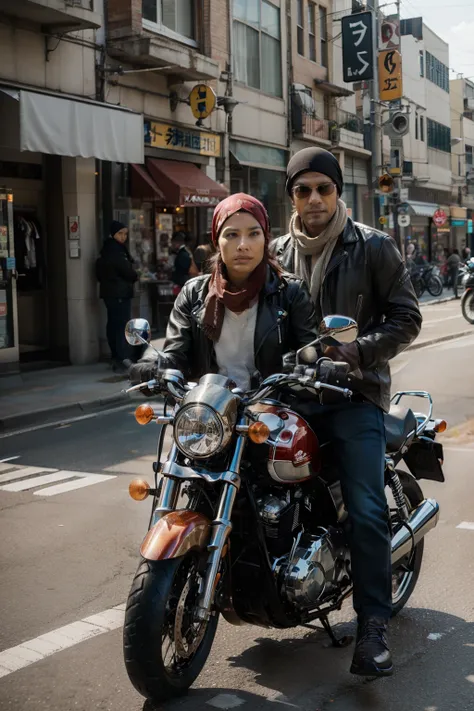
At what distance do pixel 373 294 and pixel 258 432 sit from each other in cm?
111

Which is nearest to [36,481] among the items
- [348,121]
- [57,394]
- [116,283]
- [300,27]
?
[57,394]

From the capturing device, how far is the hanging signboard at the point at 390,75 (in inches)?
1025

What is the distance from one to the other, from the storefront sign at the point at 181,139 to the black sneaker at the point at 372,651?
14712mm

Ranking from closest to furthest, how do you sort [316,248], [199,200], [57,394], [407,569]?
[316,248] < [407,569] < [57,394] < [199,200]

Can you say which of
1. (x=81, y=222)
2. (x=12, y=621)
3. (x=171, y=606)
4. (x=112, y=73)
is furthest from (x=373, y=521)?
(x=112, y=73)

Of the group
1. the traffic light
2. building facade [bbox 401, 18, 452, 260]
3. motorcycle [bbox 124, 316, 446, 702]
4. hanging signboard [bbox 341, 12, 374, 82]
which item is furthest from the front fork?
building facade [bbox 401, 18, 452, 260]

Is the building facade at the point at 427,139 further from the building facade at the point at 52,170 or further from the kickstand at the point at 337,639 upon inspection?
the kickstand at the point at 337,639

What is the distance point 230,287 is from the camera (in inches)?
149

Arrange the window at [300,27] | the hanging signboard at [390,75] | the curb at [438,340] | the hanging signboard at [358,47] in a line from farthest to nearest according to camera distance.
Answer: the window at [300,27], the hanging signboard at [390,75], the hanging signboard at [358,47], the curb at [438,340]

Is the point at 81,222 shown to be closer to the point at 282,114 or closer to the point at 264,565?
the point at 282,114

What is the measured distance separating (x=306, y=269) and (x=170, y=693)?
185cm

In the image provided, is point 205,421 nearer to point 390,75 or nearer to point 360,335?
point 360,335

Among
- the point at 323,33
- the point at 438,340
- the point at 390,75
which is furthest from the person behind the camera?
the point at 323,33

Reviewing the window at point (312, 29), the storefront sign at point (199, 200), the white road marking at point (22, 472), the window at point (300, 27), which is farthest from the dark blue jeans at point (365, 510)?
the window at point (312, 29)
